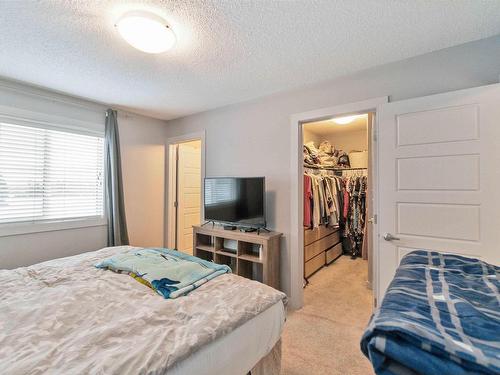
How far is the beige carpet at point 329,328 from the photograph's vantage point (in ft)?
5.68

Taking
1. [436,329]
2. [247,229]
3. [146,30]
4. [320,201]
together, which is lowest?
[247,229]

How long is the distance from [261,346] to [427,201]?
5.11 ft

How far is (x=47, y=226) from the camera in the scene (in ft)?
8.78

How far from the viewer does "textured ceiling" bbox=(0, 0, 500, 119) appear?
56.8 inches

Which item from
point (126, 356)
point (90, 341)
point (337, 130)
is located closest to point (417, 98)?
point (126, 356)

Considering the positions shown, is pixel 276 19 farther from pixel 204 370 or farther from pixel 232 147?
pixel 204 370

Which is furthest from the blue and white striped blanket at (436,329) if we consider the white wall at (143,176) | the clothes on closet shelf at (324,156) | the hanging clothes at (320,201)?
the white wall at (143,176)

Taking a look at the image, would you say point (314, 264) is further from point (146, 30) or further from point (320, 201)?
point (146, 30)

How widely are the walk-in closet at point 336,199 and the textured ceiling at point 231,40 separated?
139cm

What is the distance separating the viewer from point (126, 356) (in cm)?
86

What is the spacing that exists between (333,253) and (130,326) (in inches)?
146

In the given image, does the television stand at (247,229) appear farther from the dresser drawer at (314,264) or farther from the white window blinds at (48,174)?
the white window blinds at (48,174)

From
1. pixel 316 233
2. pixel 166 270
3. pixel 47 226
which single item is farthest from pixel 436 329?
pixel 47 226

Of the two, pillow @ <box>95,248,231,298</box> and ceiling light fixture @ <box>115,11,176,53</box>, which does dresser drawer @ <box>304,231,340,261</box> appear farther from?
ceiling light fixture @ <box>115,11,176,53</box>
